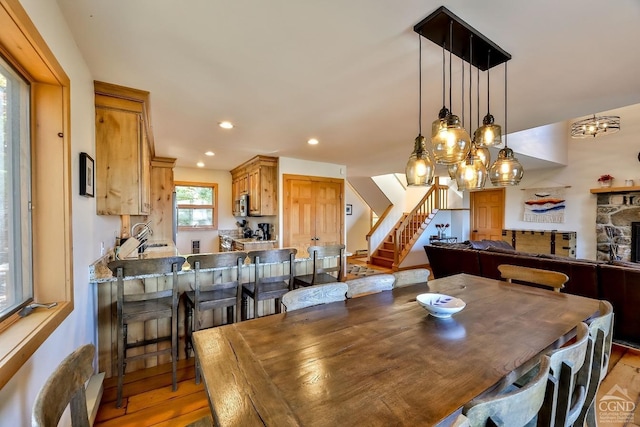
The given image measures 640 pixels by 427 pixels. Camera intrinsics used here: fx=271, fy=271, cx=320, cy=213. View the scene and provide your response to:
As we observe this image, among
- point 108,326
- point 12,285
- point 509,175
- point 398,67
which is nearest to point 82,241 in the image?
point 12,285

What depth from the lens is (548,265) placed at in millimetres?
3201

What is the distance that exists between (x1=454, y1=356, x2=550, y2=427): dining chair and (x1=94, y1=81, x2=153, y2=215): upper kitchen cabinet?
8.31 feet

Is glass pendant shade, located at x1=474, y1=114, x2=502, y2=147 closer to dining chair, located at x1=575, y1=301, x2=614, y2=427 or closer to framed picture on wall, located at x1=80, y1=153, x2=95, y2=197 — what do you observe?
dining chair, located at x1=575, y1=301, x2=614, y2=427

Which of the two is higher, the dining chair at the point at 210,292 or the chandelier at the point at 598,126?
the chandelier at the point at 598,126

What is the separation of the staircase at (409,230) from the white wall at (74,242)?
5997 millimetres

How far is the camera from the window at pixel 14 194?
1085 millimetres

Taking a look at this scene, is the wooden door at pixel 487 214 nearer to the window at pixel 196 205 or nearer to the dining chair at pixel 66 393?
the window at pixel 196 205

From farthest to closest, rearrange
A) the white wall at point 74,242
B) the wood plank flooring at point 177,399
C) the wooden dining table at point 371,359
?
1. the wood plank flooring at point 177,399
2. the white wall at point 74,242
3. the wooden dining table at point 371,359

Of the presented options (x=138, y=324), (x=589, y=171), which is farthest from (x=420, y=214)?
(x=138, y=324)

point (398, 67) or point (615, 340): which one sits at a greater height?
point (398, 67)

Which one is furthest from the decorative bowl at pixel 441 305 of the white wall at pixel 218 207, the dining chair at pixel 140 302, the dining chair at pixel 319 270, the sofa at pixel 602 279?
the white wall at pixel 218 207

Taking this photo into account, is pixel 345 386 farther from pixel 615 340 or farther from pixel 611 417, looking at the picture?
pixel 615 340

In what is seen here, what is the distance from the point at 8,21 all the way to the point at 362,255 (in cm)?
827

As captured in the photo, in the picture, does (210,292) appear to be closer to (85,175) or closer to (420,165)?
(85,175)
